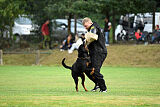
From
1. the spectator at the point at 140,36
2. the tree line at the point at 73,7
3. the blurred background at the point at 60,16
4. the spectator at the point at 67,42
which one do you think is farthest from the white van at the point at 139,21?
the spectator at the point at 67,42

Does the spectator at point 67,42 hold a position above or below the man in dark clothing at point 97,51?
below

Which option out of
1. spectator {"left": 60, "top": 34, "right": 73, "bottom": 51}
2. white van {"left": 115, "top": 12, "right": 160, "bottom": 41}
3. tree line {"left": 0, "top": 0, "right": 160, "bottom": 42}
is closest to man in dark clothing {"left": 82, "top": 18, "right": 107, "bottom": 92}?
spectator {"left": 60, "top": 34, "right": 73, "bottom": 51}

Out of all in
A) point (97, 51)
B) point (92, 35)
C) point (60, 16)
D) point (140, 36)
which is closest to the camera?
point (92, 35)

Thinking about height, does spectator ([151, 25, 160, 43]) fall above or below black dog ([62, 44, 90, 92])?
below

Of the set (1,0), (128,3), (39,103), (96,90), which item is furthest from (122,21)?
(39,103)

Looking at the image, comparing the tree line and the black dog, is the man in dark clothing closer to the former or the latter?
the black dog

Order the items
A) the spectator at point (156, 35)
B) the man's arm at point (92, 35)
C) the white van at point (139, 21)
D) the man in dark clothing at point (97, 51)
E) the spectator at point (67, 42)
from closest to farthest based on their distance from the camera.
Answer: the man's arm at point (92, 35), the man in dark clothing at point (97, 51), the spectator at point (67, 42), the spectator at point (156, 35), the white van at point (139, 21)

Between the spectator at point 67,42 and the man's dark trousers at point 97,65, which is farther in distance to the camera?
the spectator at point 67,42

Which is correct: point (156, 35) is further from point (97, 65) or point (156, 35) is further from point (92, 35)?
point (92, 35)

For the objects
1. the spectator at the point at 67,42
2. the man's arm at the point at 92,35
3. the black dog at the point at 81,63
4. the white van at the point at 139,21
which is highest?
the man's arm at the point at 92,35

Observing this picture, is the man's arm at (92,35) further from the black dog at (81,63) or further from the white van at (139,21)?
the white van at (139,21)

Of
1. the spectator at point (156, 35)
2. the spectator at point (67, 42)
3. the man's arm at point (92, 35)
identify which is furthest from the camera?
the spectator at point (156, 35)

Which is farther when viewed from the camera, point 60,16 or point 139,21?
point 60,16

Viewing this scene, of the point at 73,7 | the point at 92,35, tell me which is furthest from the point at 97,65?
the point at 73,7
